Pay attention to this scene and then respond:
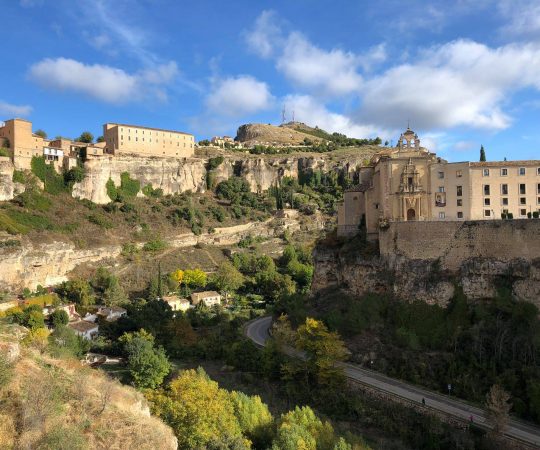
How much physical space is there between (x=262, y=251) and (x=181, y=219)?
1302cm

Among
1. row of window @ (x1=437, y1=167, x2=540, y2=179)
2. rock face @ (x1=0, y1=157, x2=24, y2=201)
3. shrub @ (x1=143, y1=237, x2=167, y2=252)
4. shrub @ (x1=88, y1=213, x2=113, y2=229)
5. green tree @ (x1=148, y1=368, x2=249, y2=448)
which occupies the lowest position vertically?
green tree @ (x1=148, y1=368, x2=249, y2=448)

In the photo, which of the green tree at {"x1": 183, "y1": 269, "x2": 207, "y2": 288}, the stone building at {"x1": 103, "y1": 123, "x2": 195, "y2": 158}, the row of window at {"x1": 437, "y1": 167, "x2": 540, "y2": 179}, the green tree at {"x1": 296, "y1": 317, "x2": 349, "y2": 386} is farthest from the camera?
the stone building at {"x1": 103, "y1": 123, "x2": 195, "y2": 158}

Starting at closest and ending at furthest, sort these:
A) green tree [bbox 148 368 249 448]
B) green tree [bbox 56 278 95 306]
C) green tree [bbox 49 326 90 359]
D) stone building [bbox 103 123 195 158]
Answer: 1. green tree [bbox 148 368 249 448]
2. green tree [bbox 49 326 90 359]
3. green tree [bbox 56 278 95 306]
4. stone building [bbox 103 123 195 158]

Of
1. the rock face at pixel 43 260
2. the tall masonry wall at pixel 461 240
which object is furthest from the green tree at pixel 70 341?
the tall masonry wall at pixel 461 240

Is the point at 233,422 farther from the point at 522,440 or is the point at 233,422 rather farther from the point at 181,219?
the point at 181,219

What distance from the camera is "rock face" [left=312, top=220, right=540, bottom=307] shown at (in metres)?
27.1

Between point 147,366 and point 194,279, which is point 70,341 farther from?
point 194,279

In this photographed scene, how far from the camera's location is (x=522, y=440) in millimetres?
21172

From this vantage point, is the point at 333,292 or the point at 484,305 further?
the point at 333,292

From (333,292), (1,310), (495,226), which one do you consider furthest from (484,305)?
(1,310)

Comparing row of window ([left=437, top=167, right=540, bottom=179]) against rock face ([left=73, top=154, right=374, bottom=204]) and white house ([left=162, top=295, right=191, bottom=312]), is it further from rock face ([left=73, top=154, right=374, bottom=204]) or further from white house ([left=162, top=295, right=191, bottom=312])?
rock face ([left=73, top=154, right=374, bottom=204])

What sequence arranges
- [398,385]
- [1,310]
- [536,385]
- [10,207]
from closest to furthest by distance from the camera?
[536,385] < [398,385] < [1,310] < [10,207]

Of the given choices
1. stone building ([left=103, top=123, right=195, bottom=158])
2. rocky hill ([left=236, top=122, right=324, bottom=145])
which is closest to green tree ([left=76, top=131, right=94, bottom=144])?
stone building ([left=103, top=123, right=195, bottom=158])

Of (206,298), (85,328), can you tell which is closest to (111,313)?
(85,328)
